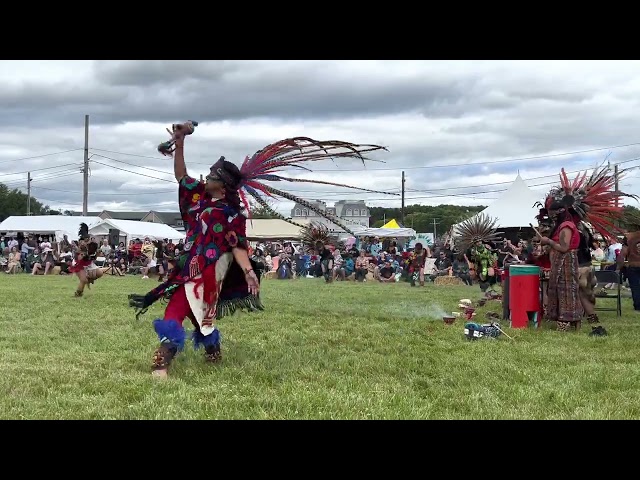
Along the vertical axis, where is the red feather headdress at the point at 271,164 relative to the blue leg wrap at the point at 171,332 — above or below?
above

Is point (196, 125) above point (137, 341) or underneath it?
above

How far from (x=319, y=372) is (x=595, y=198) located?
225 inches

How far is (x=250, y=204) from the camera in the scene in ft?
19.7

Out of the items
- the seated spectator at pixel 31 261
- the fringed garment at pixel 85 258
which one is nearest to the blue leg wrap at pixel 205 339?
the fringed garment at pixel 85 258

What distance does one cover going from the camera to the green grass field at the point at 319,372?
412 cm

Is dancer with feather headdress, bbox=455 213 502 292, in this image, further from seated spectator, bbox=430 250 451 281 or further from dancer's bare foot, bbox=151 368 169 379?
seated spectator, bbox=430 250 451 281

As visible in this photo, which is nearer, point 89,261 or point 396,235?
point 89,261

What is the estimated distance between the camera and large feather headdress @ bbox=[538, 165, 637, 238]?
8.97 meters

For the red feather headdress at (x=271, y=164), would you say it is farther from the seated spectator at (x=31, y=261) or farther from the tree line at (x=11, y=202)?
the tree line at (x=11, y=202)

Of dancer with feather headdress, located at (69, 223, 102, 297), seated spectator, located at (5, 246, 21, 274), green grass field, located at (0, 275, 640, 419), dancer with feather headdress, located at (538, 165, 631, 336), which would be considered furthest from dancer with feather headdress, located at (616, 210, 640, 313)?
seated spectator, located at (5, 246, 21, 274)

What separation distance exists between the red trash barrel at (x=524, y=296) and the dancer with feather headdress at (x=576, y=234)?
21 cm

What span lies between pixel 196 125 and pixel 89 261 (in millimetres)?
8483

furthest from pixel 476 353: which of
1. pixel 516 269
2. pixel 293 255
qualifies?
pixel 293 255
